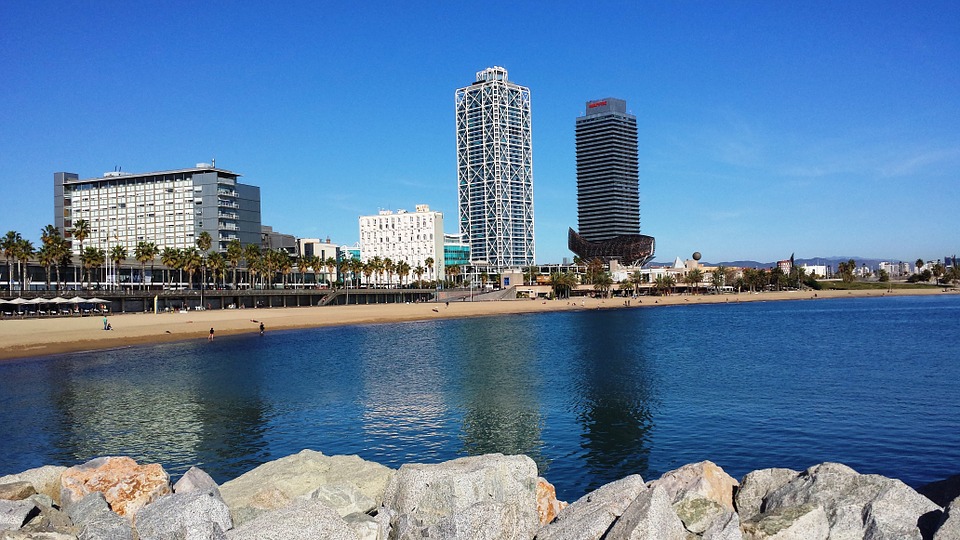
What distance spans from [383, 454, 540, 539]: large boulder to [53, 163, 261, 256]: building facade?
180 m

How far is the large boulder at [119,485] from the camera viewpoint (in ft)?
44.5

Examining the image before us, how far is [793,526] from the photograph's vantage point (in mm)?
10984

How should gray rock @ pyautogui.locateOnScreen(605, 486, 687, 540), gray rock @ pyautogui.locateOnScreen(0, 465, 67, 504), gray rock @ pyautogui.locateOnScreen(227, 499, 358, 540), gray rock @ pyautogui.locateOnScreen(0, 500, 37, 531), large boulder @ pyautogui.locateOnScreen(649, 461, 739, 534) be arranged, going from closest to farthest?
gray rock @ pyautogui.locateOnScreen(605, 486, 687, 540), gray rock @ pyautogui.locateOnScreen(227, 499, 358, 540), large boulder @ pyautogui.locateOnScreen(649, 461, 739, 534), gray rock @ pyautogui.locateOnScreen(0, 500, 37, 531), gray rock @ pyautogui.locateOnScreen(0, 465, 67, 504)

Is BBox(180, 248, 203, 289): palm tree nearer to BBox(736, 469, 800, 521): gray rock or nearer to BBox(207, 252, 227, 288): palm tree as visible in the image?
BBox(207, 252, 227, 288): palm tree

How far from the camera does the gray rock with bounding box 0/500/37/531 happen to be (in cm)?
1172

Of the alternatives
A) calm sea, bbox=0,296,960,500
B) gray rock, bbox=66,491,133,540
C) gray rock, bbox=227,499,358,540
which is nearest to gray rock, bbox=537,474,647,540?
gray rock, bbox=227,499,358,540

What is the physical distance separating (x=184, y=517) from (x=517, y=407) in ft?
75.7

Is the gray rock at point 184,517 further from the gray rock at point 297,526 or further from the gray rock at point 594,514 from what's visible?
the gray rock at point 594,514

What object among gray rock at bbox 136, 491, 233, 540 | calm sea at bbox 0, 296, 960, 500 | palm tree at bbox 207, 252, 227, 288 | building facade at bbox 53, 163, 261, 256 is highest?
building facade at bbox 53, 163, 261, 256

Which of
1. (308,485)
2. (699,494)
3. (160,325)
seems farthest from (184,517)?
(160,325)

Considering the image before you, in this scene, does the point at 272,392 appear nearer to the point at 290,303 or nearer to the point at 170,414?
the point at 170,414

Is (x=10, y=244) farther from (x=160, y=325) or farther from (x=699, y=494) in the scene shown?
(x=699, y=494)

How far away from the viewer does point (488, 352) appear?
6334 cm

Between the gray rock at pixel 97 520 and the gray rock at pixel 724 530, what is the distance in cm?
918
